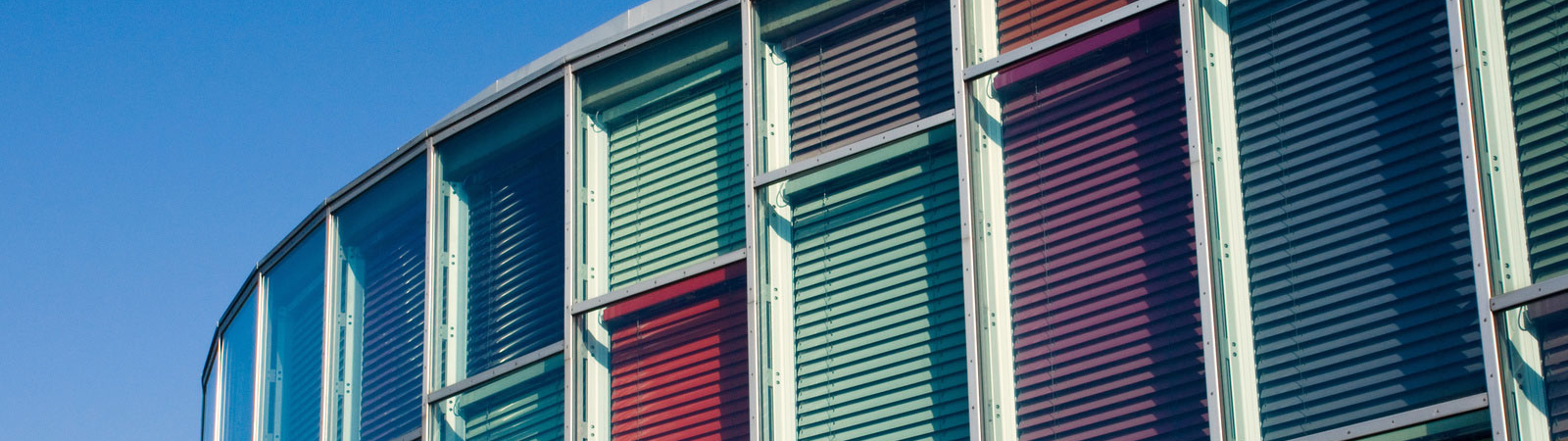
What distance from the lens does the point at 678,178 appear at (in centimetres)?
1583

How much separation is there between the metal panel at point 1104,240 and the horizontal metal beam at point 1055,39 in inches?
2.7

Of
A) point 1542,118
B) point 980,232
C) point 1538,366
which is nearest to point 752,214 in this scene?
point 980,232

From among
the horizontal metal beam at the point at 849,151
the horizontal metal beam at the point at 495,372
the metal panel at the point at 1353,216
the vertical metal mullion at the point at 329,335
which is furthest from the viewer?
the vertical metal mullion at the point at 329,335

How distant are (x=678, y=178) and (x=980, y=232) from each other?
10.7 feet

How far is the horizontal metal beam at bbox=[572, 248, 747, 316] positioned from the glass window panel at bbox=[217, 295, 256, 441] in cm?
619

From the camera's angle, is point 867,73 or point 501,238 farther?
point 501,238

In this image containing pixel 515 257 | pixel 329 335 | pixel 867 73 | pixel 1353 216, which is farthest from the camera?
pixel 329 335

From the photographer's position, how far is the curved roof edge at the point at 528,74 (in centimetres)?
1639

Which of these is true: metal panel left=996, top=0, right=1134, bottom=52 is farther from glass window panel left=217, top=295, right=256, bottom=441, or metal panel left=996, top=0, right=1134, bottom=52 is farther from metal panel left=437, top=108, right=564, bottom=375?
glass window panel left=217, top=295, right=256, bottom=441

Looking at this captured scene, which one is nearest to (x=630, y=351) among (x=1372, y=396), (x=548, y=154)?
(x=548, y=154)

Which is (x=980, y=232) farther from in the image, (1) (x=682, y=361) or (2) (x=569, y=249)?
(2) (x=569, y=249)

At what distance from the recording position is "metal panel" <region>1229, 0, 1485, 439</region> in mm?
11234

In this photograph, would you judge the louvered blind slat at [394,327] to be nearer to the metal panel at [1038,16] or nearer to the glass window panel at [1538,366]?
the metal panel at [1038,16]

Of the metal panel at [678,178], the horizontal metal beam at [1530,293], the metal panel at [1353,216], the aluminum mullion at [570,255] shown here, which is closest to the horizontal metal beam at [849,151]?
the metal panel at [678,178]
